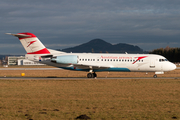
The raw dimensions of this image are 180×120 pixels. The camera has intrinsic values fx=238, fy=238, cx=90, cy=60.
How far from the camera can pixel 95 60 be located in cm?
3666

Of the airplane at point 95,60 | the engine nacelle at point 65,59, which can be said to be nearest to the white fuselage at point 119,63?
A: the airplane at point 95,60

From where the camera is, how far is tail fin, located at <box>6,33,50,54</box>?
36.8 m

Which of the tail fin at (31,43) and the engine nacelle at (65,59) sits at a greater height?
the tail fin at (31,43)

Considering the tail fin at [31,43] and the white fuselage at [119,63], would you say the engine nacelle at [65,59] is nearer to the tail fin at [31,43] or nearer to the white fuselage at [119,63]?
the white fuselage at [119,63]

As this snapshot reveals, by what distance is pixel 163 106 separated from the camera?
1418 cm

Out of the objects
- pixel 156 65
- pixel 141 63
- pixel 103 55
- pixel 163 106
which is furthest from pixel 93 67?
pixel 163 106

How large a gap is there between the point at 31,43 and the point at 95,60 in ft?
33.6

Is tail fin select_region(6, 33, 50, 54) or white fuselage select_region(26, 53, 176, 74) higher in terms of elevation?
tail fin select_region(6, 33, 50, 54)

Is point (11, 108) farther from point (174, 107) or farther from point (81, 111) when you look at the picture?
point (174, 107)

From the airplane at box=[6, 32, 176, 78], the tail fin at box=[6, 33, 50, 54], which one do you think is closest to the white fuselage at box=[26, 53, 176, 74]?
the airplane at box=[6, 32, 176, 78]

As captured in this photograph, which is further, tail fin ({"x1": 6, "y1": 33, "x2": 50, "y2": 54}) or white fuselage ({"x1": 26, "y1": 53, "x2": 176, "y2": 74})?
tail fin ({"x1": 6, "y1": 33, "x2": 50, "y2": 54})

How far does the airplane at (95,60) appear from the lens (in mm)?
36250

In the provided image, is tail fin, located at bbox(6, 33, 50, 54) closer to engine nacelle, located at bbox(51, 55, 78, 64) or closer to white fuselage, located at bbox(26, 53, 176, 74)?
white fuselage, located at bbox(26, 53, 176, 74)

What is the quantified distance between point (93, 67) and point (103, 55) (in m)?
2.62
